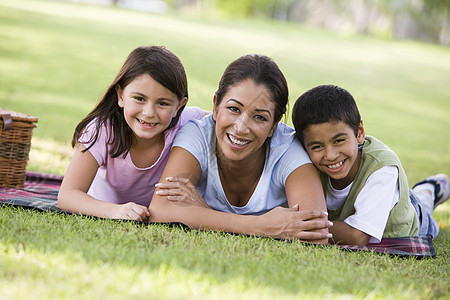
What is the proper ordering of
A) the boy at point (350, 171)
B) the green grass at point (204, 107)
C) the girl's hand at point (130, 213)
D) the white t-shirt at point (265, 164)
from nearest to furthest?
1. the green grass at point (204, 107)
2. the girl's hand at point (130, 213)
3. the boy at point (350, 171)
4. the white t-shirt at point (265, 164)

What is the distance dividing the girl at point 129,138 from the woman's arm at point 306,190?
2.99ft

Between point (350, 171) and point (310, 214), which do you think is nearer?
point (310, 214)

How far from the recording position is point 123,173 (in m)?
4.02

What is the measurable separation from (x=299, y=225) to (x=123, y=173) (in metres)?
1.34

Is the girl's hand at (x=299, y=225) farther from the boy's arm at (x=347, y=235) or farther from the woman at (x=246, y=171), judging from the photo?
the boy's arm at (x=347, y=235)

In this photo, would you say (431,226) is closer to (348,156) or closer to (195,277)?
(348,156)

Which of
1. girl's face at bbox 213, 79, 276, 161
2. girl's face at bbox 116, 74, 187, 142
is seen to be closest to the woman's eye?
girl's face at bbox 213, 79, 276, 161

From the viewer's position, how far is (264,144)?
385 centimetres

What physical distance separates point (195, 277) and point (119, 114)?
1.83 m

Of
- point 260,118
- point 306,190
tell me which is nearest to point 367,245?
point 306,190

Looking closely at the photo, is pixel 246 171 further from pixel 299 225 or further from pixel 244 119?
pixel 299 225

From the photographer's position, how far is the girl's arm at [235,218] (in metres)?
3.40

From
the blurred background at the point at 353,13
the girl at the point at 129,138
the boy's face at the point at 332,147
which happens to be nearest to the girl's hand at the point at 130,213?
the girl at the point at 129,138

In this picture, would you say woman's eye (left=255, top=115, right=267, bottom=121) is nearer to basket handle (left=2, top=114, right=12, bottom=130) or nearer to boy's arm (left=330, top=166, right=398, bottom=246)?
boy's arm (left=330, top=166, right=398, bottom=246)
